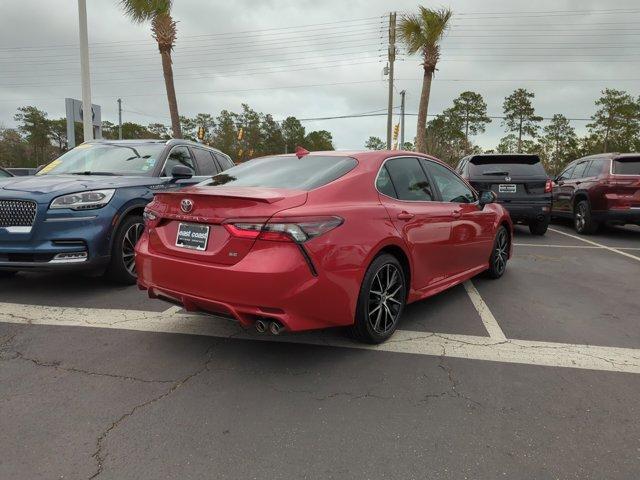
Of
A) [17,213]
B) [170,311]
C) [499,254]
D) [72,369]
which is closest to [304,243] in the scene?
[72,369]

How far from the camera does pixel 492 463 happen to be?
236 cm

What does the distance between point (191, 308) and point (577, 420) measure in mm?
2580

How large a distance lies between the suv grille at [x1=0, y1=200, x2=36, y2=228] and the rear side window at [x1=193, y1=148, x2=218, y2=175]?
2.68m

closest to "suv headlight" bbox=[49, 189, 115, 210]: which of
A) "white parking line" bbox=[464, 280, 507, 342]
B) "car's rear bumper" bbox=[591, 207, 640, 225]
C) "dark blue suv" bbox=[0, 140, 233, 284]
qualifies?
"dark blue suv" bbox=[0, 140, 233, 284]

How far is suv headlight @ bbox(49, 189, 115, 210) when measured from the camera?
4.81 meters

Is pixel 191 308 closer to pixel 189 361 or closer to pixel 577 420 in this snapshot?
pixel 189 361

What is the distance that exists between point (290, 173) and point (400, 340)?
1.66 m

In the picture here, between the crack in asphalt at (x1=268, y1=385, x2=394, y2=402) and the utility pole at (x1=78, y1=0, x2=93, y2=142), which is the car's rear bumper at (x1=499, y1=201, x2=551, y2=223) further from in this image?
the utility pole at (x1=78, y1=0, x2=93, y2=142)

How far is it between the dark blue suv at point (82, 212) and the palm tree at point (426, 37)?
16.0m

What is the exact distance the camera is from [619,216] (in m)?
9.71

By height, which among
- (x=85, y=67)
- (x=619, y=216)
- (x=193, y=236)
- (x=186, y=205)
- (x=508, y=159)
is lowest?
(x=619, y=216)

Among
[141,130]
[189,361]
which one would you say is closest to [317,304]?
[189,361]

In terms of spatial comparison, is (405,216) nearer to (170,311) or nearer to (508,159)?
(170,311)

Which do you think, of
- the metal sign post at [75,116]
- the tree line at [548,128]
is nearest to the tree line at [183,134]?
the tree line at [548,128]
